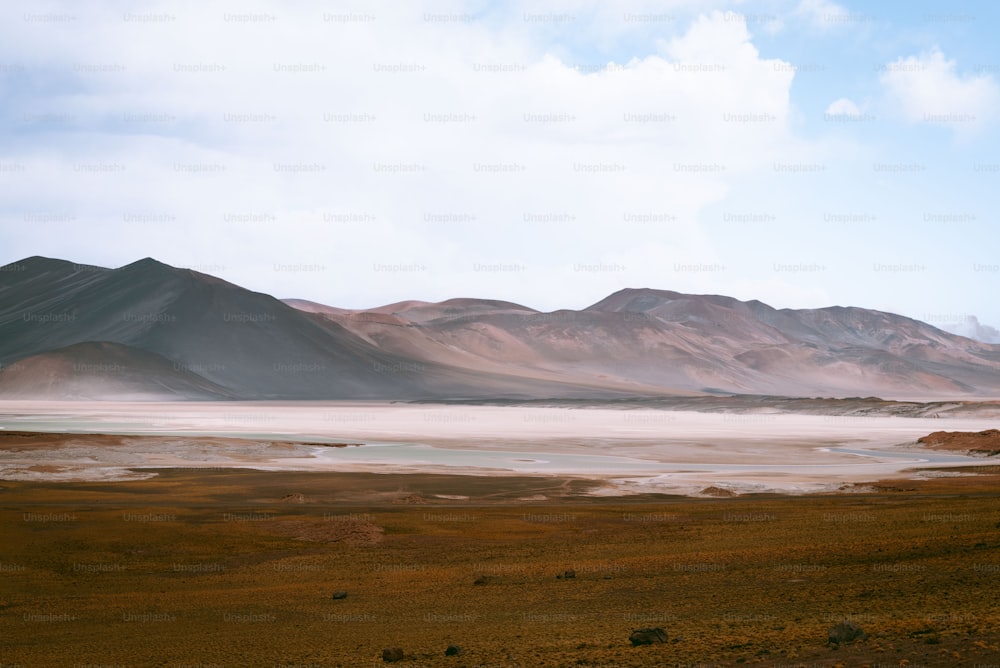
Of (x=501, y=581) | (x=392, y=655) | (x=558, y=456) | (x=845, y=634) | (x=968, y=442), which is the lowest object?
(x=558, y=456)

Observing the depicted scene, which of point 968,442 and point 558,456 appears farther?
point 968,442

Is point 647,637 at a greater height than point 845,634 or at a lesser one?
lesser

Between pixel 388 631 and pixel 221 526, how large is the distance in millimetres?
10060

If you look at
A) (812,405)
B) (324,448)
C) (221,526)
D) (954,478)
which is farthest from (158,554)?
(812,405)

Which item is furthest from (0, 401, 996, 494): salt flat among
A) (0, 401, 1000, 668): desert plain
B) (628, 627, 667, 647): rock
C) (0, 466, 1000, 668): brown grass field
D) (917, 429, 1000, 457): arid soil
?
(628, 627, 667, 647): rock

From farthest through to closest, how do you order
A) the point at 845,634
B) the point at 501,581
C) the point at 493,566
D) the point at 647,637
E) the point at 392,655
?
the point at 493,566 → the point at 501,581 → the point at 392,655 → the point at 647,637 → the point at 845,634

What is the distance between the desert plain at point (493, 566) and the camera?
30.9 feet

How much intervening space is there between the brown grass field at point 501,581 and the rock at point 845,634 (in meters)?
0.08

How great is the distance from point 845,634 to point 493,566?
727 centimetres

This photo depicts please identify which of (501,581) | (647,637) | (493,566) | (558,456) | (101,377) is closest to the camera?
(647,637)

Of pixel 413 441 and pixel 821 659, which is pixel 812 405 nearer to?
pixel 413 441

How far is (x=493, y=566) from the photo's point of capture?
1491cm

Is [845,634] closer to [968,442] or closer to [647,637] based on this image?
[647,637]

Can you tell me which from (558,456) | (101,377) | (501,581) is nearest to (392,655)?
(501,581)
